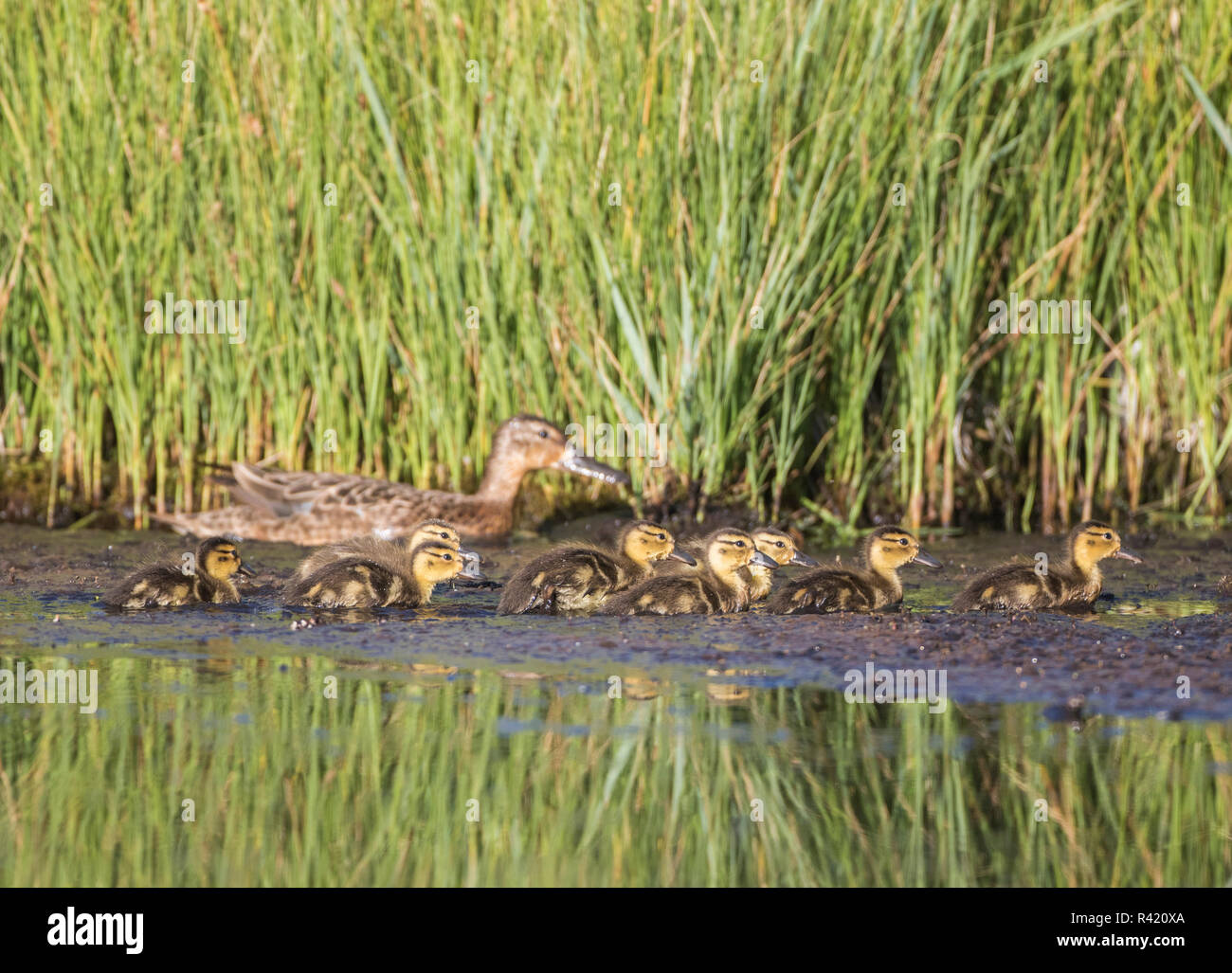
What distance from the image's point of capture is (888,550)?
696 cm

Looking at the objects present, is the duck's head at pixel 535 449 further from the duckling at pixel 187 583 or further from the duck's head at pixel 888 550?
the duckling at pixel 187 583

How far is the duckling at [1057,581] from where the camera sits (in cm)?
669

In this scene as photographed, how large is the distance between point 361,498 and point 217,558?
1.69 meters

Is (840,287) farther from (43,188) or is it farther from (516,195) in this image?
(43,188)

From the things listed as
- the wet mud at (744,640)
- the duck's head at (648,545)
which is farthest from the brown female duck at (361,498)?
the duck's head at (648,545)

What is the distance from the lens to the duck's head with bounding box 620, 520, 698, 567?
23.3 ft

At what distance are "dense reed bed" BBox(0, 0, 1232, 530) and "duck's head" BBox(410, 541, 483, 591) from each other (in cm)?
151

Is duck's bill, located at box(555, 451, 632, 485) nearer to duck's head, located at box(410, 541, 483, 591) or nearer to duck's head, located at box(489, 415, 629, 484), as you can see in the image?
duck's head, located at box(489, 415, 629, 484)

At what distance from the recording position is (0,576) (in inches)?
287

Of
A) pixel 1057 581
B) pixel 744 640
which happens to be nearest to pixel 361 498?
pixel 744 640

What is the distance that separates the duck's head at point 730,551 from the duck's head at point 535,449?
1.53 meters

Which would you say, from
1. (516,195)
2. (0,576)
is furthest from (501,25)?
(0,576)

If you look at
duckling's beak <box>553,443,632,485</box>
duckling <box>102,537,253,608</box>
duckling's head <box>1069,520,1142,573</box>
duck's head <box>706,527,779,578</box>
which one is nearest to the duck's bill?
duckling's beak <box>553,443,632,485</box>

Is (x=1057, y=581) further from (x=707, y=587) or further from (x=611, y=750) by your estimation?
(x=611, y=750)
